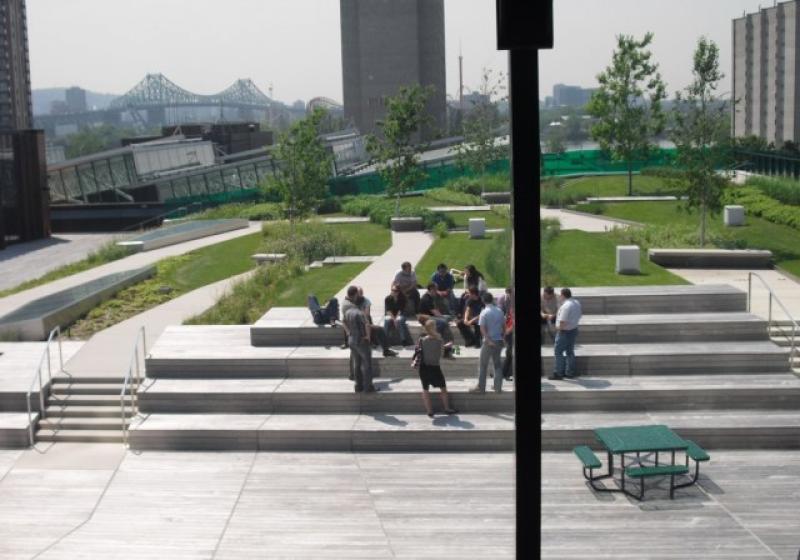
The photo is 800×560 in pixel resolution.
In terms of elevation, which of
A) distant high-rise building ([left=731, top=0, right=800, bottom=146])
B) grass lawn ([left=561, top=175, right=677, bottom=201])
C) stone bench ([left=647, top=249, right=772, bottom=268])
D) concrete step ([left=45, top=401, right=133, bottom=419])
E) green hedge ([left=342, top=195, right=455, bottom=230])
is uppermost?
distant high-rise building ([left=731, top=0, right=800, bottom=146])

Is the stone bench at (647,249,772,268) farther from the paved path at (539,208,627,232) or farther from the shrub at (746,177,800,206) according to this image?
the shrub at (746,177,800,206)

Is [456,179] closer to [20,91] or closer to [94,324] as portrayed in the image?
[94,324]

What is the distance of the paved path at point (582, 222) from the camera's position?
3137 centimetres

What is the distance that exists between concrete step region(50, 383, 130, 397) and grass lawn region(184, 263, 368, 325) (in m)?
3.72

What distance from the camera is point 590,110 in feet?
128

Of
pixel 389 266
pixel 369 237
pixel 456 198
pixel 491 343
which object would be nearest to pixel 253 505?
pixel 491 343

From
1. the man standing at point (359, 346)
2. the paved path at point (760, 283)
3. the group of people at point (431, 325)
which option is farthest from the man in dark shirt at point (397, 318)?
the paved path at point (760, 283)

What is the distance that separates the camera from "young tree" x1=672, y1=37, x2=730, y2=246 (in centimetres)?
2648

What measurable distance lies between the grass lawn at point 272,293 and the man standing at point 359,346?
533 centimetres

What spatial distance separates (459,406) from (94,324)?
979 cm

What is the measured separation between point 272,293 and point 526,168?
19668 mm

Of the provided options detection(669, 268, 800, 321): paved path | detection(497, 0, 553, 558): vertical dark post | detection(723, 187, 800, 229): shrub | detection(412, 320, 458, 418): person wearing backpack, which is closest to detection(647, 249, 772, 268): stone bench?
detection(669, 268, 800, 321): paved path

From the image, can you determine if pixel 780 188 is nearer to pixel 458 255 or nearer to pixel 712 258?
pixel 712 258

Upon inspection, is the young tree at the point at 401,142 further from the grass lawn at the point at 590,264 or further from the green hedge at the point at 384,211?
the grass lawn at the point at 590,264
